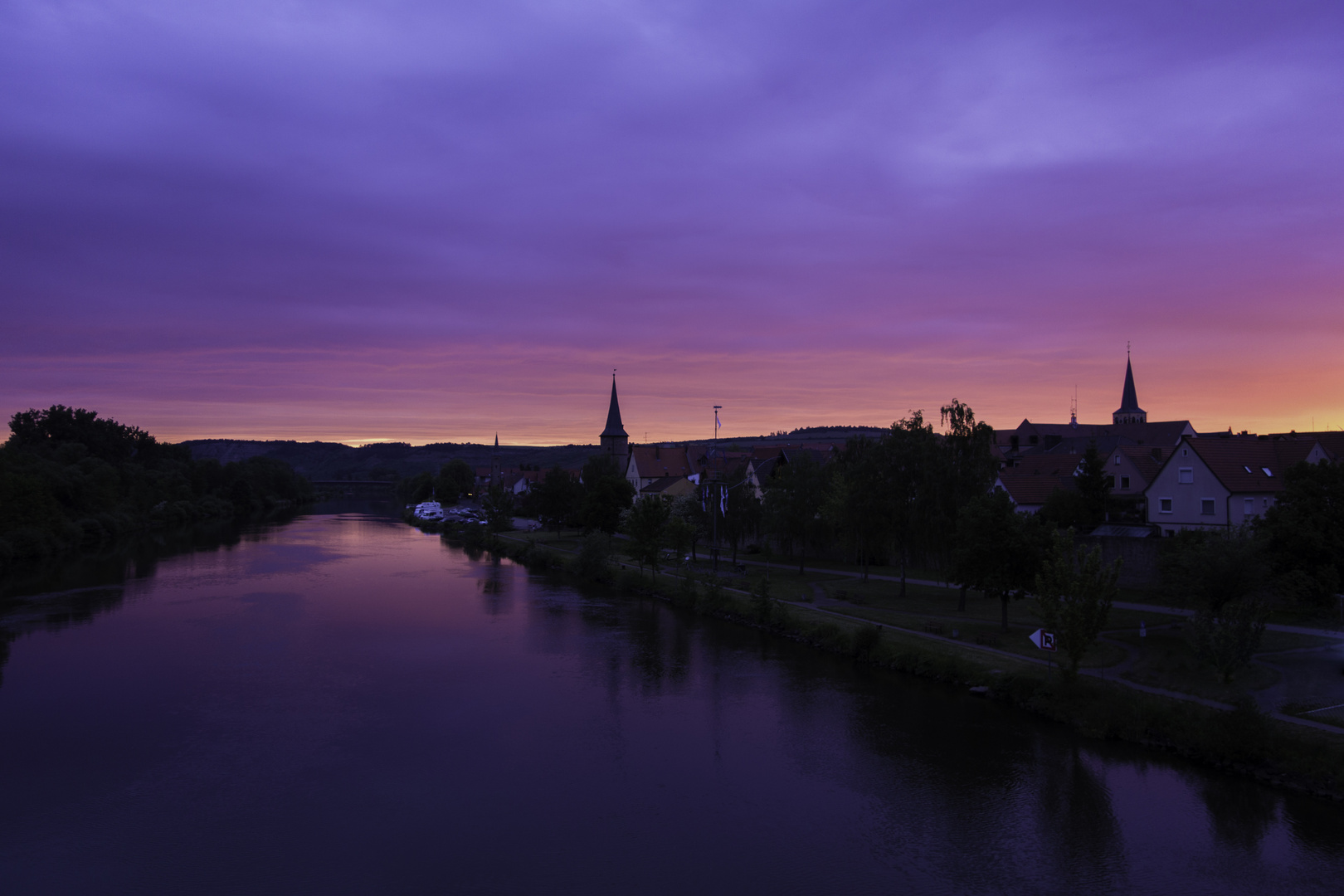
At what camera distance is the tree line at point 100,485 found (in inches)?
2773

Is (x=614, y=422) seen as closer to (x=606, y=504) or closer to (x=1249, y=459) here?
(x=606, y=504)

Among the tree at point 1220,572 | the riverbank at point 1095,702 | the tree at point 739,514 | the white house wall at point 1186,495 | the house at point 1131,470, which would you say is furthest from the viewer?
the tree at point 739,514

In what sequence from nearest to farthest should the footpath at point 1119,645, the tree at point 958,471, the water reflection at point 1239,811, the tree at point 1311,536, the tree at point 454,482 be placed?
the water reflection at point 1239,811 → the footpath at point 1119,645 → the tree at point 1311,536 → the tree at point 958,471 → the tree at point 454,482

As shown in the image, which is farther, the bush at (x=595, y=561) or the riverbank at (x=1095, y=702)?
the bush at (x=595, y=561)

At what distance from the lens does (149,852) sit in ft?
59.0

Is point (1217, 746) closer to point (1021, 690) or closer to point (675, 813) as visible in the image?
point (1021, 690)

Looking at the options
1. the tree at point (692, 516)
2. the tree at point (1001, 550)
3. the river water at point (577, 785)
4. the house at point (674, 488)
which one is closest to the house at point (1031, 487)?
the tree at point (1001, 550)

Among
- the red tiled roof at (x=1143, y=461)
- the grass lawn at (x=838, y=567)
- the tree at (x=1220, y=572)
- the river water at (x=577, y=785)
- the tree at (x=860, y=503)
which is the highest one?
the red tiled roof at (x=1143, y=461)

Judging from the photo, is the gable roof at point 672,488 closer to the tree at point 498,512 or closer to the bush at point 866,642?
the tree at point 498,512

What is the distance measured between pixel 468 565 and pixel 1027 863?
58994 mm

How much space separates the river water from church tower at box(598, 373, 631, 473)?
84.3 meters

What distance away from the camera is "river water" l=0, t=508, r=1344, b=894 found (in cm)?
1725

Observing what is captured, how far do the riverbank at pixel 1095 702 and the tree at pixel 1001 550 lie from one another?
2689mm

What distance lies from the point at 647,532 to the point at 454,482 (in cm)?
11361
